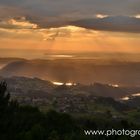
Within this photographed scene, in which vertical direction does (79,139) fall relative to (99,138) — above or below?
above

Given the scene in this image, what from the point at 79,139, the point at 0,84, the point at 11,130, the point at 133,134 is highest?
the point at 0,84

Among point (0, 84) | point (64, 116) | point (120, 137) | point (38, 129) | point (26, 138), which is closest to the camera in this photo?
point (26, 138)

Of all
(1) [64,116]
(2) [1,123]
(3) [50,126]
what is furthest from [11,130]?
(1) [64,116]

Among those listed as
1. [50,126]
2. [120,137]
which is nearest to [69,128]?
[50,126]

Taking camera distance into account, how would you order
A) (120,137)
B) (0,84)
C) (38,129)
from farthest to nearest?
(120,137)
(0,84)
(38,129)

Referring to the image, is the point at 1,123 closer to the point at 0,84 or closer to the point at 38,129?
the point at 38,129

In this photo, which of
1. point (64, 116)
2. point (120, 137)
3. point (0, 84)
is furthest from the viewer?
point (64, 116)

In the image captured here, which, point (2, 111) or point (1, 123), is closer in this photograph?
point (1, 123)

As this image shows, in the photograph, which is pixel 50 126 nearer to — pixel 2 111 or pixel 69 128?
pixel 69 128

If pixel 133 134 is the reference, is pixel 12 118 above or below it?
above
